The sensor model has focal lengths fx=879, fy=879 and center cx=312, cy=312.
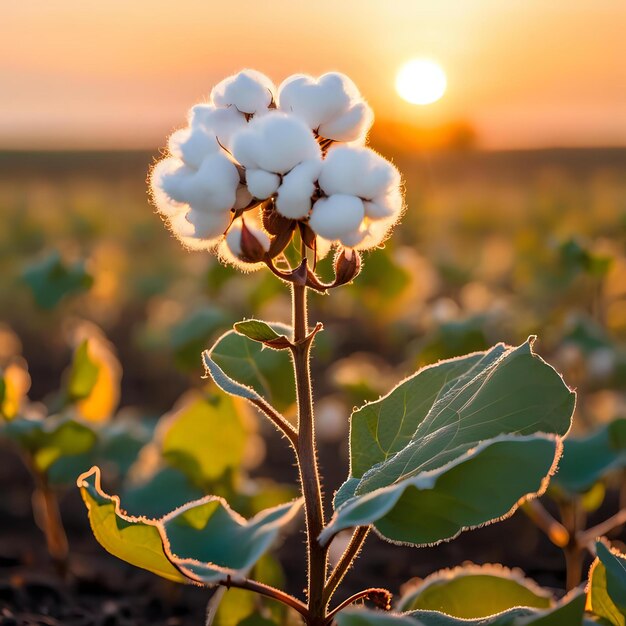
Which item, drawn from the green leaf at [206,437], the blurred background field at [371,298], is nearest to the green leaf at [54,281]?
the blurred background field at [371,298]

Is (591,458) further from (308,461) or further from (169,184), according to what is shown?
(169,184)

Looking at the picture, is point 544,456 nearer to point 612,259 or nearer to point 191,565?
point 191,565

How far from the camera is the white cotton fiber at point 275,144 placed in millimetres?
870

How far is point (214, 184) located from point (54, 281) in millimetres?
1504

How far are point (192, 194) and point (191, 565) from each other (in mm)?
387

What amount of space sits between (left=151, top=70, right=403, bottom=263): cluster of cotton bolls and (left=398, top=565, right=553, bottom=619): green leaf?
51cm

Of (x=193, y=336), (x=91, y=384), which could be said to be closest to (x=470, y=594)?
(x=91, y=384)

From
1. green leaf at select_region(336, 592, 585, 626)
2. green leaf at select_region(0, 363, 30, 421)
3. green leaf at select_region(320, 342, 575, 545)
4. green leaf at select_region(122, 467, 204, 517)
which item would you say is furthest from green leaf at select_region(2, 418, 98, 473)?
green leaf at select_region(336, 592, 585, 626)

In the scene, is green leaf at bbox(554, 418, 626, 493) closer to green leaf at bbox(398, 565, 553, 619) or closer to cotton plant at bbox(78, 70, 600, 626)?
green leaf at bbox(398, 565, 553, 619)

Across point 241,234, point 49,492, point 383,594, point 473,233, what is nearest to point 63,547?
point 49,492

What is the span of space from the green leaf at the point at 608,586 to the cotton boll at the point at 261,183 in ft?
1.76

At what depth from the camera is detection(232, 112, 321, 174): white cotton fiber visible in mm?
870

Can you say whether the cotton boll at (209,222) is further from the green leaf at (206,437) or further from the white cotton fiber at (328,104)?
the green leaf at (206,437)

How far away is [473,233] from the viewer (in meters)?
10.1
